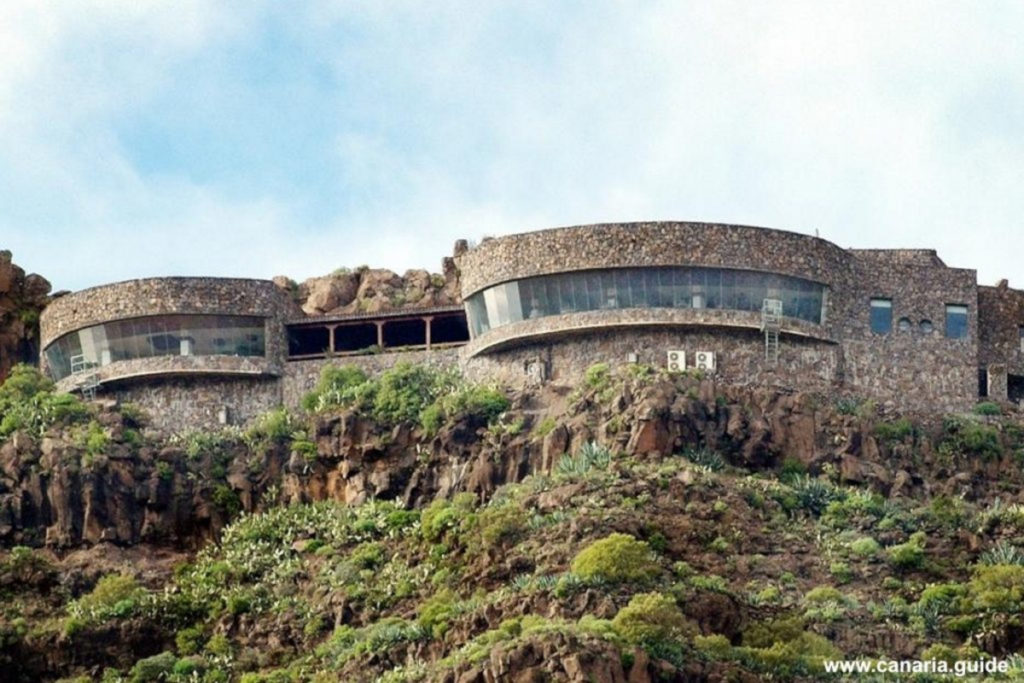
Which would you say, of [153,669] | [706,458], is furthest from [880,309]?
[153,669]

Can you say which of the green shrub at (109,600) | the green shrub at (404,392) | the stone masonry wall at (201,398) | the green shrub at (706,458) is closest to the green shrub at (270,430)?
the stone masonry wall at (201,398)

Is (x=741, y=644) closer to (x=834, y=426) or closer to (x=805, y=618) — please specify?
(x=805, y=618)

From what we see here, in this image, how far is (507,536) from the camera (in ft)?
358

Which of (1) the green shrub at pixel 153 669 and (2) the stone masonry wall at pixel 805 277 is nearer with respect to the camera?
(1) the green shrub at pixel 153 669

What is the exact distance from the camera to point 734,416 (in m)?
117

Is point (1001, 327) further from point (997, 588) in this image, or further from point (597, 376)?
point (997, 588)

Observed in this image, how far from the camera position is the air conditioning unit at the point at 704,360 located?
120500 millimetres

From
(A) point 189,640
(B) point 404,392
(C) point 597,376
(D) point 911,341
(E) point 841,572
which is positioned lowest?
(A) point 189,640

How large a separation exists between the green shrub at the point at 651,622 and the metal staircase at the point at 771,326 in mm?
21129

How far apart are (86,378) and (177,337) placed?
149 inches

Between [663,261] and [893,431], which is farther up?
[663,261]

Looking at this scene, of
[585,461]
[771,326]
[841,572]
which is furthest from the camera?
[771,326]

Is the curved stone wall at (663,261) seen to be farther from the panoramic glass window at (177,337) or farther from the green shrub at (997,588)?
the green shrub at (997,588)

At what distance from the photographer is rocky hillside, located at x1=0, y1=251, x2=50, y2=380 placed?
13450 centimetres
